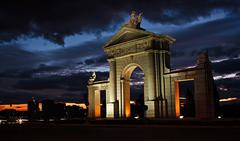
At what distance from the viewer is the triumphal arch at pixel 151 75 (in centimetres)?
3962

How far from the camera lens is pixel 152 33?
147 ft

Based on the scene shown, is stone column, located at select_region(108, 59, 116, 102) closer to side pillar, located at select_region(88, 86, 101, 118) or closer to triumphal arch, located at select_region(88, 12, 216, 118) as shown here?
triumphal arch, located at select_region(88, 12, 216, 118)

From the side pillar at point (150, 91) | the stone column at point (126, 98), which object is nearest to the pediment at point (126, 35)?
the side pillar at point (150, 91)

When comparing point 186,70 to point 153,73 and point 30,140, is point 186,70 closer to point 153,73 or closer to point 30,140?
point 153,73

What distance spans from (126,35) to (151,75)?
7.32 metres

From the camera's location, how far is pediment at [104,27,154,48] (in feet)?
151

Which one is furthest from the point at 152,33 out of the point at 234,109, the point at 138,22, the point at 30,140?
the point at 30,140

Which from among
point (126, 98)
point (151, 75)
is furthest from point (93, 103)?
point (151, 75)

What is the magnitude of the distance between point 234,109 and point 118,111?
74.0 ft

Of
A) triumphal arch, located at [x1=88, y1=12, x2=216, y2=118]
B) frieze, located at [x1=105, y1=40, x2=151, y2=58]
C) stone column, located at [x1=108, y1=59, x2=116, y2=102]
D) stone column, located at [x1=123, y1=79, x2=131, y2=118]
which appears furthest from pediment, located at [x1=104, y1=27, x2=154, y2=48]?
stone column, located at [x1=123, y1=79, x2=131, y2=118]

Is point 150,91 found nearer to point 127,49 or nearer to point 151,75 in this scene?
point 151,75

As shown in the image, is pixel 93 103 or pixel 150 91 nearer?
pixel 150 91

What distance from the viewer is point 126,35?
48.4 meters

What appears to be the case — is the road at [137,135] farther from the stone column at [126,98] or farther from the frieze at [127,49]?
the stone column at [126,98]
